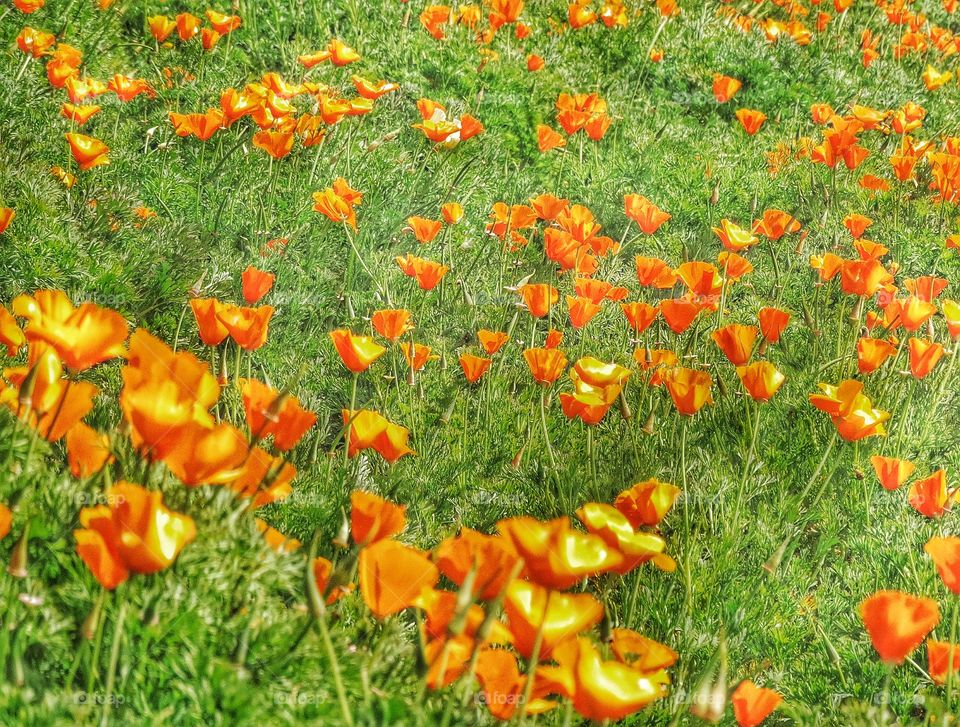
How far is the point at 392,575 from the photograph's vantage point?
118cm

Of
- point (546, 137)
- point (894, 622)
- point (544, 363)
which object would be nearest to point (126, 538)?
point (894, 622)

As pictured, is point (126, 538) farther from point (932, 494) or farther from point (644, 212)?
point (644, 212)

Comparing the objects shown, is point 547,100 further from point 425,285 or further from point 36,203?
point 36,203

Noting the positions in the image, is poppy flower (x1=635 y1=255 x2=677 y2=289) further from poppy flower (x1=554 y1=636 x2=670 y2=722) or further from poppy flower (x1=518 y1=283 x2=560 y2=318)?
poppy flower (x1=554 y1=636 x2=670 y2=722)

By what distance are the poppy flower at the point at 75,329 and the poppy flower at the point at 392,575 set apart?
53 centimetres

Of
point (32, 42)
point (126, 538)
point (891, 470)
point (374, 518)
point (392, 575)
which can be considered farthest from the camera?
point (32, 42)

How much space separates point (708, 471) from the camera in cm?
262

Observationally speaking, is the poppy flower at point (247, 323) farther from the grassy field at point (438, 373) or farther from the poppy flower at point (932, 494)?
the poppy flower at point (932, 494)

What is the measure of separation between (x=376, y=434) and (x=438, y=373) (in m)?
1.00

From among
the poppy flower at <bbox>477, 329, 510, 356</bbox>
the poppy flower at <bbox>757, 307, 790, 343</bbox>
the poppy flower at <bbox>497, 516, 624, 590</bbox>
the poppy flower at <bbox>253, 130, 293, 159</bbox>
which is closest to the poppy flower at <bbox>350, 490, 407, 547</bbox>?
the poppy flower at <bbox>497, 516, 624, 590</bbox>

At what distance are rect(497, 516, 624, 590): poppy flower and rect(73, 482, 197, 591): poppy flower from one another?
44 cm

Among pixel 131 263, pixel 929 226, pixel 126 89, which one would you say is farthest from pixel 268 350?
pixel 929 226

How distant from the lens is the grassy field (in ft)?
4.01

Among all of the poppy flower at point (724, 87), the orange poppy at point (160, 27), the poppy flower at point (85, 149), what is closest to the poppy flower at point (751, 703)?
the poppy flower at point (85, 149)
